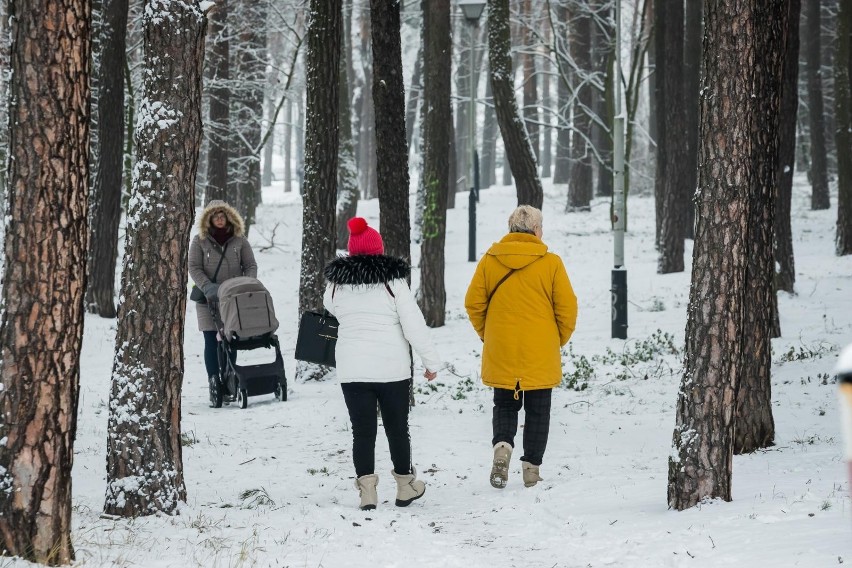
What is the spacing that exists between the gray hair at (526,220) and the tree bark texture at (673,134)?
11580 mm

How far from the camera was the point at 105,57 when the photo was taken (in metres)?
14.6

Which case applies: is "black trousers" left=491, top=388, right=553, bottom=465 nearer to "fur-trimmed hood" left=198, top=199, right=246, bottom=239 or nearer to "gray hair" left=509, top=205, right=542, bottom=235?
"gray hair" left=509, top=205, right=542, bottom=235

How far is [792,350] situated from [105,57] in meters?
10.8

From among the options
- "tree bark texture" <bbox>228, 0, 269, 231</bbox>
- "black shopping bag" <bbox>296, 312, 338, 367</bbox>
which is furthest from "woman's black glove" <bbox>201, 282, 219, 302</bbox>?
"tree bark texture" <bbox>228, 0, 269, 231</bbox>

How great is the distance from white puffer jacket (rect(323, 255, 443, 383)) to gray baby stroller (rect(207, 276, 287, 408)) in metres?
3.10

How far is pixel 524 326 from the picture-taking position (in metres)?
6.65

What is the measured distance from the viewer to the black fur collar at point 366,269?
6125 mm

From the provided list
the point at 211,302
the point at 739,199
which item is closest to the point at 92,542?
the point at 739,199

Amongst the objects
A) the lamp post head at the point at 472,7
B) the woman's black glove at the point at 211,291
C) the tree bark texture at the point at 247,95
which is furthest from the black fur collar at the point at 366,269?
the tree bark texture at the point at 247,95

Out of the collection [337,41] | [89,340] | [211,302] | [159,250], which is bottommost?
[89,340]

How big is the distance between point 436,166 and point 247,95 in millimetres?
12905

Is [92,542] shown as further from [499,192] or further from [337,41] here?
[499,192]

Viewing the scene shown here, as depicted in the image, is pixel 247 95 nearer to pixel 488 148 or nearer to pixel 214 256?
pixel 214 256

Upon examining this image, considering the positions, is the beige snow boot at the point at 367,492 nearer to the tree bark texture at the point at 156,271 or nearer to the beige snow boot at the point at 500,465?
the beige snow boot at the point at 500,465
